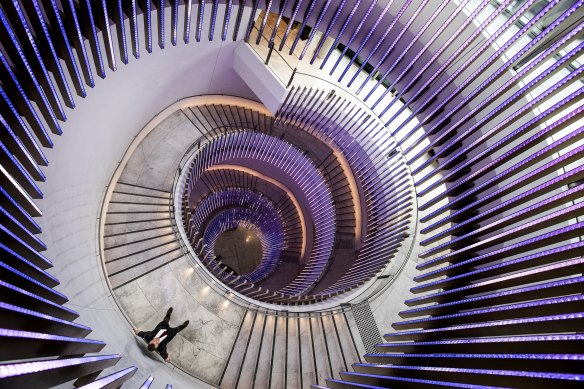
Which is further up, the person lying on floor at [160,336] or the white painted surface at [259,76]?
the white painted surface at [259,76]

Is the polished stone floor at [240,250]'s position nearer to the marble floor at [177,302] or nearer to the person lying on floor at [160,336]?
the marble floor at [177,302]

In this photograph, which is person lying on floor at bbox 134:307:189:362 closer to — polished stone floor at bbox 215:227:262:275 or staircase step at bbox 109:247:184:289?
staircase step at bbox 109:247:184:289

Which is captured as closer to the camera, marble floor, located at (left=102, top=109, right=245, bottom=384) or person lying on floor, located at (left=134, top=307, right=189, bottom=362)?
person lying on floor, located at (left=134, top=307, right=189, bottom=362)

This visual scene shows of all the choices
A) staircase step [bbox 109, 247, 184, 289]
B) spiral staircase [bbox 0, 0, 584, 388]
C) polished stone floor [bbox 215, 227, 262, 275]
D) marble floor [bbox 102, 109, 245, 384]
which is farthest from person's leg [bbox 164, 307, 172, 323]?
polished stone floor [bbox 215, 227, 262, 275]

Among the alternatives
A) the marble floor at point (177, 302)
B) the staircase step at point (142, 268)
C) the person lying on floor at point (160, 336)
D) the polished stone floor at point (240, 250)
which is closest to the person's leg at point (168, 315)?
the person lying on floor at point (160, 336)

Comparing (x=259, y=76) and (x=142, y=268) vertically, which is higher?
(x=259, y=76)

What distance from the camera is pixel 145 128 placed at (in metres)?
9.42

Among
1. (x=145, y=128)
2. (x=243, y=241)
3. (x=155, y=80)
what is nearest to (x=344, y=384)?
(x=155, y=80)

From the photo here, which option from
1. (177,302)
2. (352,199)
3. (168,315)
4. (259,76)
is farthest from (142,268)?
(352,199)

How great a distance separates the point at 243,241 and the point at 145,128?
33.7 feet

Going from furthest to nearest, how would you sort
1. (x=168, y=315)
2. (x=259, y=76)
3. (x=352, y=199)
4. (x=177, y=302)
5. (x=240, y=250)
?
(x=240, y=250)
(x=352, y=199)
(x=259, y=76)
(x=177, y=302)
(x=168, y=315)

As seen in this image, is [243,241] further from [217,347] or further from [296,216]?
[217,347]

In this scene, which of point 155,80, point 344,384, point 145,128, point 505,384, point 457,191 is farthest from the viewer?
point 145,128

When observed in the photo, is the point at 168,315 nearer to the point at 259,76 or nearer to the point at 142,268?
the point at 142,268
